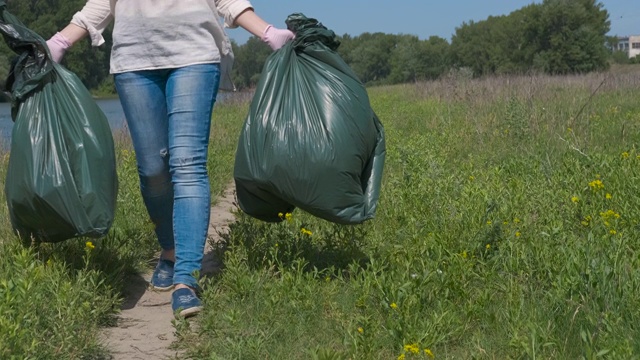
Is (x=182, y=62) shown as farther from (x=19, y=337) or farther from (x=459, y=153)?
(x=459, y=153)

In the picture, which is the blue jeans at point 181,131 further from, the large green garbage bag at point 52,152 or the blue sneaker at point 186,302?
the large green garbage bag at point 52,152

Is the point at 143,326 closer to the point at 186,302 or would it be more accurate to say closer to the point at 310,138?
the point at 186,302


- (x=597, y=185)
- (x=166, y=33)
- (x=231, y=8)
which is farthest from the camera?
(x=597, y=185)

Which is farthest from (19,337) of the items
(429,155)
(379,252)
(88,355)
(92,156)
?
(429,155)

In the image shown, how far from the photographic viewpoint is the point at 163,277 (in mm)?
3959

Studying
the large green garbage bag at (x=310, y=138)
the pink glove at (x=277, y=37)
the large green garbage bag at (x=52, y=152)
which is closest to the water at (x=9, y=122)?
the large green garbage bag at (x=52, y=152)

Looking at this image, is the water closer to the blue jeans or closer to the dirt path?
the dirt path

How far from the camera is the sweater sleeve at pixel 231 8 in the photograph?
3621 mm

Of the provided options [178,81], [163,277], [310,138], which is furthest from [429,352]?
[163,277]

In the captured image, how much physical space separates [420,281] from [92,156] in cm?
148

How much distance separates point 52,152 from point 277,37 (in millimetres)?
1093

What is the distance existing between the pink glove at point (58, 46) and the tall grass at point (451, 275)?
1.19 m

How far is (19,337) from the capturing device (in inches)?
104

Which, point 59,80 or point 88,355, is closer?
point 88,355
